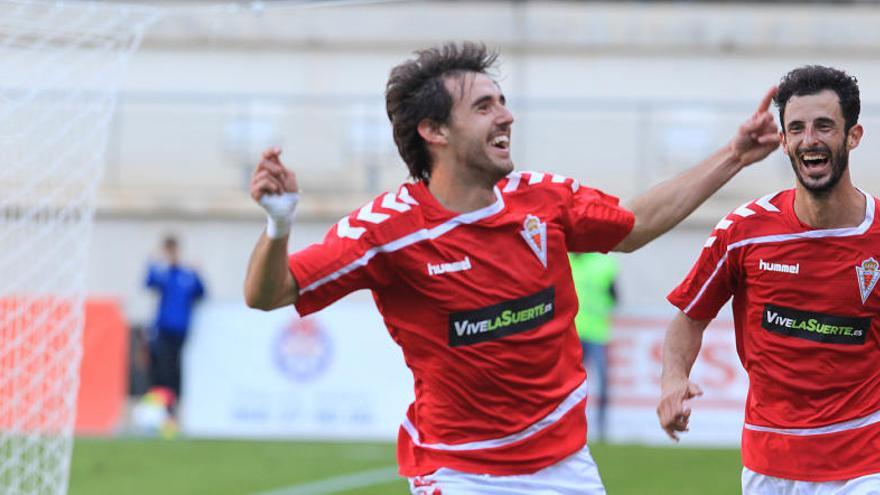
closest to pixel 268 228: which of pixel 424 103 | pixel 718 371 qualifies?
pixel 424 103

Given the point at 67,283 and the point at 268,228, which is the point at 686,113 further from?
the point at 268,228

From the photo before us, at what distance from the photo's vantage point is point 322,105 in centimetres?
1994

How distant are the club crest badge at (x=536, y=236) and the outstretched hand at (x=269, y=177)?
3.30ft

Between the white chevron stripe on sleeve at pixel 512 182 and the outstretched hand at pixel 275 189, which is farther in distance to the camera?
the white chevron stripe on sleeve at pixel 512 182

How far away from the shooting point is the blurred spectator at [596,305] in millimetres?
15047

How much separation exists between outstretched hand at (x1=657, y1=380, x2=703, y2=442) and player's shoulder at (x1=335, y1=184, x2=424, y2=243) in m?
1.18

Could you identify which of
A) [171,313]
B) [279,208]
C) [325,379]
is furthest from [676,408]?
[171,313]

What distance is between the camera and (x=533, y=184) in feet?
18.7

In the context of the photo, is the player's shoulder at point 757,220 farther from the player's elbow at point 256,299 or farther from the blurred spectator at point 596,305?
the blurred spectator at point 596,305

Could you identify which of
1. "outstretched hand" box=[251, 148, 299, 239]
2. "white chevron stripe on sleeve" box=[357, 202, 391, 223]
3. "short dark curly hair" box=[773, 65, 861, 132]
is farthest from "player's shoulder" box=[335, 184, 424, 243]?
Answer: "short dark curly hair" box=[773, 65, 861, 132]

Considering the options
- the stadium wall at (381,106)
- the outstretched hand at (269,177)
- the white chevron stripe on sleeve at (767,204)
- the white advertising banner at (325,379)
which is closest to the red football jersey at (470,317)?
the outstretched hand at (269,177)

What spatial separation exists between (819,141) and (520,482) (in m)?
1.59

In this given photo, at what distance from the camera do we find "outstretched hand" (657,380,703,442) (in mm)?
5797

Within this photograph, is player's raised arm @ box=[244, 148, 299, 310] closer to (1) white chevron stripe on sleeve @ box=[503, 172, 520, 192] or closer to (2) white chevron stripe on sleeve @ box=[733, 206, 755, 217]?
(1) white chevron stripe on sleeve @ box=[503, 172, 520, 192]
